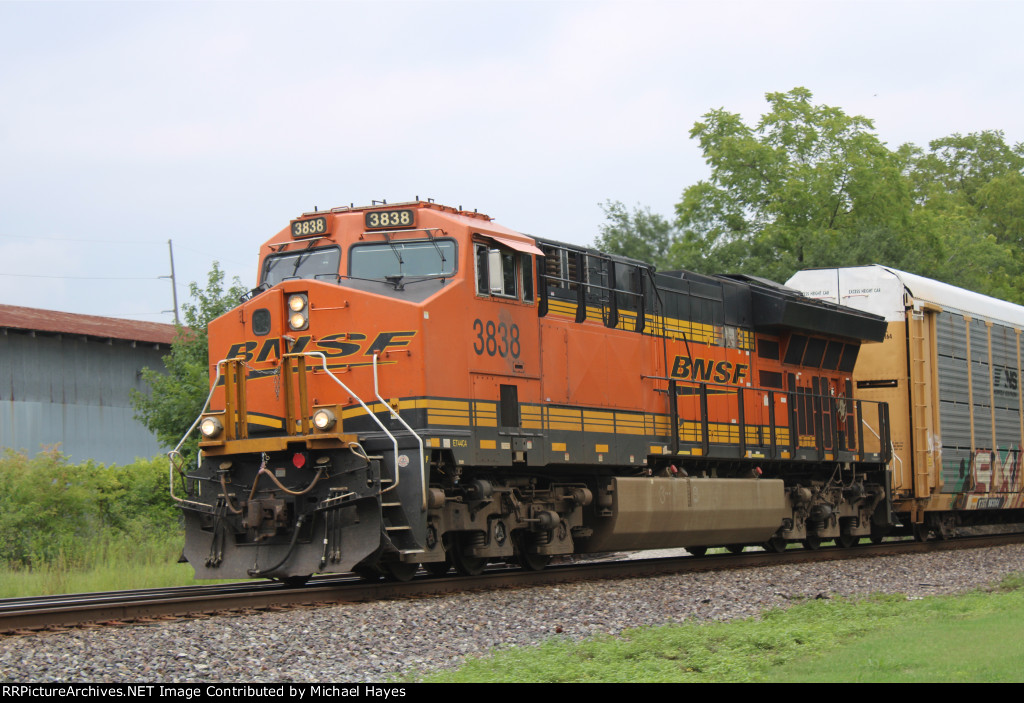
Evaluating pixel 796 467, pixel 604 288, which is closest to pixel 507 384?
pixel 604 288

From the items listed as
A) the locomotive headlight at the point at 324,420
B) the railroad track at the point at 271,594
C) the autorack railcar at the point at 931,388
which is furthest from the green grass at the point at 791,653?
the autorack railcar at the point at 931,388

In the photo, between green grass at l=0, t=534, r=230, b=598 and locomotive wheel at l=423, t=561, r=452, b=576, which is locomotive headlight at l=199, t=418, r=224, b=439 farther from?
green grass at l=0, t=534, r=230, b=598

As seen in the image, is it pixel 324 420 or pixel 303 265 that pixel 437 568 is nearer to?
pixel 324 420

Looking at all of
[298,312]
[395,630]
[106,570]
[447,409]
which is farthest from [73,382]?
[395,630]

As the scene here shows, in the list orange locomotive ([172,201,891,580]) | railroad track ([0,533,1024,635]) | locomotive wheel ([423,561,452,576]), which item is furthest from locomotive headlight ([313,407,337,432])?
locomotive wheel ([423,561,452,576])

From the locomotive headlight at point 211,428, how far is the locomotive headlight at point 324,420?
115 centimetres

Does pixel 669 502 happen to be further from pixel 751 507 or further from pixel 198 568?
pixel 198 568

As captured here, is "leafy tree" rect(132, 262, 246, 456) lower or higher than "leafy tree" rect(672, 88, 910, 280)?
lower

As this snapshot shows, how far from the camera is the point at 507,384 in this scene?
12.2 metres

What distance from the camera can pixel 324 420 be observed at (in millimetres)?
10945

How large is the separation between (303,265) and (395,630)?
15.9 feet

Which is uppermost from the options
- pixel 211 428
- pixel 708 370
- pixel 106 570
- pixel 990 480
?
pixel 708 370

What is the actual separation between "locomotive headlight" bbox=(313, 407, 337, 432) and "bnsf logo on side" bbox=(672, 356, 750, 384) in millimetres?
5691

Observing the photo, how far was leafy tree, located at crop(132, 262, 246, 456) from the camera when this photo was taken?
25.1 m
